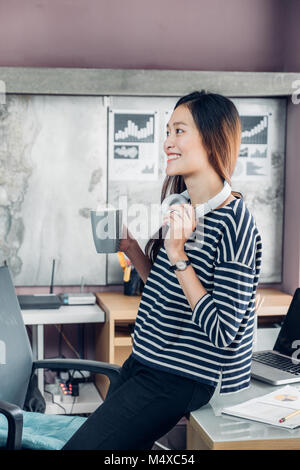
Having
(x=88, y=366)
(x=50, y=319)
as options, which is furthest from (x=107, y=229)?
(x=50, y=319)

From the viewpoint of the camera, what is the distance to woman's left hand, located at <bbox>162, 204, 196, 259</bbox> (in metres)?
1.22

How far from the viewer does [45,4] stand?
3107 mm

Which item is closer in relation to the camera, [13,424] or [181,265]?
[181,265]

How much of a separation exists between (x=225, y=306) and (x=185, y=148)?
1.27 feet

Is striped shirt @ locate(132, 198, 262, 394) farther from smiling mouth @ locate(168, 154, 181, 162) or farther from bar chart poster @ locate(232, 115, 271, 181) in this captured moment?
bar chart poster @ locate(232, 115, 271, 181)

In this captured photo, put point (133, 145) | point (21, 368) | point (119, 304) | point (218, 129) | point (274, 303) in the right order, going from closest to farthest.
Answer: point (218, 129)
point (21, 368)
point (119, 304)
point (274, 303)
point (133, 145)

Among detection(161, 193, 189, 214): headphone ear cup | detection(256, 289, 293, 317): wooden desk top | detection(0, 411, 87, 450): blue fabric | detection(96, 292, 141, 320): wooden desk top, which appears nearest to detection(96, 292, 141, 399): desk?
detection(96, 292, 141, 320): wooden desk top

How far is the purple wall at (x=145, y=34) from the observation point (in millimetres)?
3102

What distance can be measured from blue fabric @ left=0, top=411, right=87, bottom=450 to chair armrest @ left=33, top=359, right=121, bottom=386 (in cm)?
17

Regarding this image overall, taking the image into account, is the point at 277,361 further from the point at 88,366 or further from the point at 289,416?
the point at 88,366

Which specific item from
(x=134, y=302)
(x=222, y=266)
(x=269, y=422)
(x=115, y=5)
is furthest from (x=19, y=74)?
(x=269, y=422)

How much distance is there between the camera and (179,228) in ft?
4.02

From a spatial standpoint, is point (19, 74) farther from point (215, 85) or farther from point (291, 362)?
point (291, 362)
